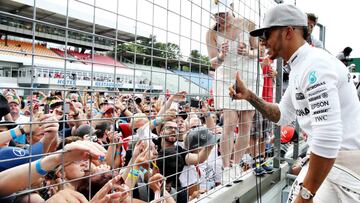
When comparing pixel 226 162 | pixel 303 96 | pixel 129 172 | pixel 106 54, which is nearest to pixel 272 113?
pixel 303 96

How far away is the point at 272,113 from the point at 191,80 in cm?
48

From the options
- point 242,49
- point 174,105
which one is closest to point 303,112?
point 174,105

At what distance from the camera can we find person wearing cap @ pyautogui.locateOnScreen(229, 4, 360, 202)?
1017 millimetres

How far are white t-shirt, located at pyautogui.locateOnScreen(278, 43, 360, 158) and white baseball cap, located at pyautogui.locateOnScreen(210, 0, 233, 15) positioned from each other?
660 mm

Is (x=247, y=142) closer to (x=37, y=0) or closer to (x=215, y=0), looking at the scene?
(x=215, y=0)

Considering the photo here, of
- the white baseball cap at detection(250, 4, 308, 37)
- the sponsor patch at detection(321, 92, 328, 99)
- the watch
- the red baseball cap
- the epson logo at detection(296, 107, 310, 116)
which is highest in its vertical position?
the white baseball cap at detection(250, 4, 308, 37)

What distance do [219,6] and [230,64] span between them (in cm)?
42

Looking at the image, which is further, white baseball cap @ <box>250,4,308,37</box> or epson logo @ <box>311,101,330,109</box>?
white baseball cap @ <box>250,4,308,37</box>

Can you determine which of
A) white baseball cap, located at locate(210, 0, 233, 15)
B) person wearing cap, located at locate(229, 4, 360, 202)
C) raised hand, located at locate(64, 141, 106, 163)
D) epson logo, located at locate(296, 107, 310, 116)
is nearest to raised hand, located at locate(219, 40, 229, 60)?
white baseball cap, located at locate(210, 0, 233, 15)

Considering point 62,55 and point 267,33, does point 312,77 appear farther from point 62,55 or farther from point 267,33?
point 62,55

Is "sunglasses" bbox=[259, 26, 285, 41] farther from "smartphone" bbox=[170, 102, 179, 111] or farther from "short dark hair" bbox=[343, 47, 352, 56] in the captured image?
"short dark hair" bbox=[343, 47, 352, 56]

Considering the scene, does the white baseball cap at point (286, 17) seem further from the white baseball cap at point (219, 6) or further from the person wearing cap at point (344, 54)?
the person wearing cap at point (344, 54)

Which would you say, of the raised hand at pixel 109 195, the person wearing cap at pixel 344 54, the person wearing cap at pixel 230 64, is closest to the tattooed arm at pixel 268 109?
the person wearing cap at pixel 230 64

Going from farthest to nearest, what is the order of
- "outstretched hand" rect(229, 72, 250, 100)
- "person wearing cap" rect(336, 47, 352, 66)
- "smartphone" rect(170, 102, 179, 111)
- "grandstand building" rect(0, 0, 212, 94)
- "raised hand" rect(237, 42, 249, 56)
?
"person wearing cap" rect(336, 47, 352, 66)
"raised hand" rect(237, 42, 249, 56)
"outstretched hand" rect(229, 72, 250, 100)
"smartphone" rect(170, 102, 179, 111)
"grandstand building" rect(0, 0, 212, 94)
